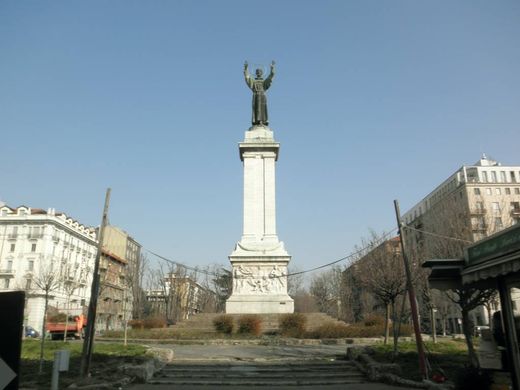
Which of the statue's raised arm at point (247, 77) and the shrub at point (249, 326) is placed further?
the statue's raised arm at point (247, 77)

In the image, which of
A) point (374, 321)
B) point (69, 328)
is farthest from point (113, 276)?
point (374, 321)

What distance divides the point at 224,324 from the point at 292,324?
3.84 meters

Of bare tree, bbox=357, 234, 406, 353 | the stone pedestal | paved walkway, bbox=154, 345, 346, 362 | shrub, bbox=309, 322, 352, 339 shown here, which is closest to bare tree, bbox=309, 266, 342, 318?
bare tree, bbox=357, 234, 406, 353

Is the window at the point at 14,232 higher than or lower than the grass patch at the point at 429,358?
higher

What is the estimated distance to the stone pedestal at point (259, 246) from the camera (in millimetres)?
27828

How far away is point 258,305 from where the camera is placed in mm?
27719

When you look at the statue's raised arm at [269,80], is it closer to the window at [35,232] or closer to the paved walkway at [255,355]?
the paved walkway at [255,355]

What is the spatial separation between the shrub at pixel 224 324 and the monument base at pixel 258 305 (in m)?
3.37

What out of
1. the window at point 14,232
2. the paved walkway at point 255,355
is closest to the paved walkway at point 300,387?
the paved walkway at point 255,355

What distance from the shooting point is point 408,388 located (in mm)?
11820

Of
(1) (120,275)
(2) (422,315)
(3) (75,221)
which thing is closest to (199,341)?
(2) (422,315)

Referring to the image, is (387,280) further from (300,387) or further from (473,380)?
(473,380)

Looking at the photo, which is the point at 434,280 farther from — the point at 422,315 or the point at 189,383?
the point at 422,315

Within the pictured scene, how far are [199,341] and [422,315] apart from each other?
48679 mm
